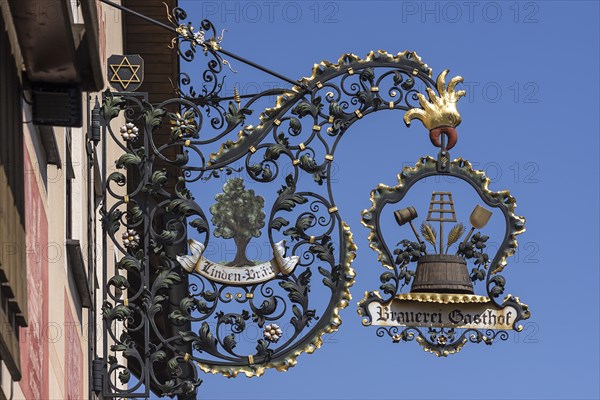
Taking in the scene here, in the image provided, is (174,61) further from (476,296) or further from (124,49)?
(476,296)

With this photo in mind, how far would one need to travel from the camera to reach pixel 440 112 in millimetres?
15094

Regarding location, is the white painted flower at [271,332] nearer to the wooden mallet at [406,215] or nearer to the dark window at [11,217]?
the wooden mallet at [406,215]

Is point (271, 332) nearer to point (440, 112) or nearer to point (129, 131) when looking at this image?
point (129, 131)

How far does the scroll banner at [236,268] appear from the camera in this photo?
14.4 meters

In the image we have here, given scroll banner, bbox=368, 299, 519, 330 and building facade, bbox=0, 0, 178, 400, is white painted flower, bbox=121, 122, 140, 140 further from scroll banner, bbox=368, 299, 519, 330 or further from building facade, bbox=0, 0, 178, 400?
scroll banner, bbox=368, 299, 519, 330

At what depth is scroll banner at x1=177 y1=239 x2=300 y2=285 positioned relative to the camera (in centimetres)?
1440

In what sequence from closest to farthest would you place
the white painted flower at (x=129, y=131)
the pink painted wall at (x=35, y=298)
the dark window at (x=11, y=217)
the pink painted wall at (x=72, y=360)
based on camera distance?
the dark window at (x=11, y=217) → the pink painted wall at (x=35, y=298) → the pink painted wall at (x=72, y=360) → the white painted flower at (x=129, y=131)

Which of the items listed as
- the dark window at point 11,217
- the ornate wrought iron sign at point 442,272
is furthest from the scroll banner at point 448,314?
the dark window at point 11,217

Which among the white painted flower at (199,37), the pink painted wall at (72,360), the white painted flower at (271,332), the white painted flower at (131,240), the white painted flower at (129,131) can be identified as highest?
the white painted flower at (199,37)

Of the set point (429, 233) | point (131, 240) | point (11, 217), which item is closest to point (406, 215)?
point (429, 233)

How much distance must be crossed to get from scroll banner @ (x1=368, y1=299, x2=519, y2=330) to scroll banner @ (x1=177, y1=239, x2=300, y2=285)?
2.79 feet

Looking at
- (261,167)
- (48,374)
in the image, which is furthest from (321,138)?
(48,374)

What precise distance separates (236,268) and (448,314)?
168 centimetres

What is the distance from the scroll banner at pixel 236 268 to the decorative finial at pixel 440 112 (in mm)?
1565
